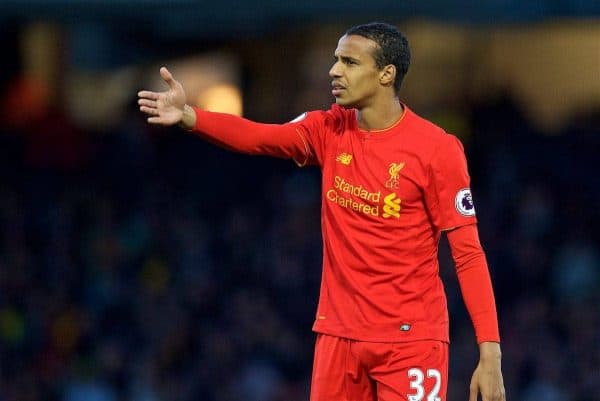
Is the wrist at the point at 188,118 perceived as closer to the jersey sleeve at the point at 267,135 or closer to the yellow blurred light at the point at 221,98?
the jersey sleeve at the point at 267,135

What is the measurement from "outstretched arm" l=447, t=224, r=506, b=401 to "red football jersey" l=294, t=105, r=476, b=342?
75 millimetres

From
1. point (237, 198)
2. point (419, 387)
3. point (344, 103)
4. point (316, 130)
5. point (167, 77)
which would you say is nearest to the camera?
point (167, 77)

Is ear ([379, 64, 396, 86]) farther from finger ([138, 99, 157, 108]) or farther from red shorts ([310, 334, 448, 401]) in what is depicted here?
red shorts ([310, 334, 448, 401])

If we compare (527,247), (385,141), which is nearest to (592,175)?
(527,247)

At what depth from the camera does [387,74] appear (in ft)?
19.0

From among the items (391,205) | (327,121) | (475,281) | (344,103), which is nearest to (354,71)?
(344,103)

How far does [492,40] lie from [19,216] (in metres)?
5.01

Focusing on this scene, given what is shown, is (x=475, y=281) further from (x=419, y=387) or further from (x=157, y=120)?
(x=157, y=120)

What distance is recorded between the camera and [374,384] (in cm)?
578

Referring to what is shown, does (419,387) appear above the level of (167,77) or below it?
below

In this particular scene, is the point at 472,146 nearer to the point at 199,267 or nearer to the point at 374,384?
the point at 199,267

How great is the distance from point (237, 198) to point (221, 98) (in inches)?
81.9

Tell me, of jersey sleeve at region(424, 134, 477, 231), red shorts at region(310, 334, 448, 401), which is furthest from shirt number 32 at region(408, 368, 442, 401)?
jersey sleeve at region(424, 134, 477, 231)

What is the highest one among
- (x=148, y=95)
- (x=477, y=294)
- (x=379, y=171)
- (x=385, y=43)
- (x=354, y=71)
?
(x=385, y=43)
